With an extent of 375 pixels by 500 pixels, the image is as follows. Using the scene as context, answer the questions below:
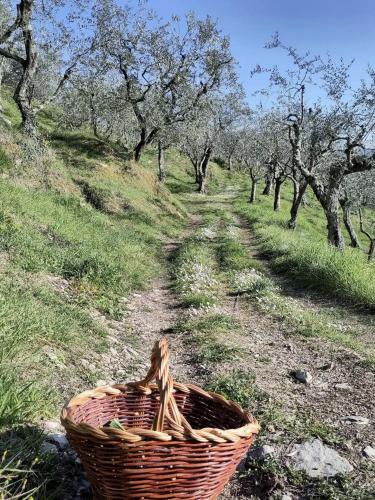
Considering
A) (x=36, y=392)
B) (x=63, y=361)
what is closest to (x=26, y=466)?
(x=36, y=392)

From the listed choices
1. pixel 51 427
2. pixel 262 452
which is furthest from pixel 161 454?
pixel 262 452

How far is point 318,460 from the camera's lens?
4.64m

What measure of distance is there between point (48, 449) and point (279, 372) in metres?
4.17

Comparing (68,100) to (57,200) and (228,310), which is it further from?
(228,310)

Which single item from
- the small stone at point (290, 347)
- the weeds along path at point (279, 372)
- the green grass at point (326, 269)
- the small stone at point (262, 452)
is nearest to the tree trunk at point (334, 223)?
the green grass at point (326, 269)

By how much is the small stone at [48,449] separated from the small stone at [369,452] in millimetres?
2963

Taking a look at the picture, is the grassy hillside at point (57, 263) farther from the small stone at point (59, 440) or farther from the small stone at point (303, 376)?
the small stone at point (303, 376)

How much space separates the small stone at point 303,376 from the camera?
6971 mm

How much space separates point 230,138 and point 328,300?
61.2 meters

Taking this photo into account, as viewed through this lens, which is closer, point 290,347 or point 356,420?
point 356,420

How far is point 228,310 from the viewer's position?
1123cm

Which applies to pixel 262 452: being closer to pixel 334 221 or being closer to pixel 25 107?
pixel 25 107

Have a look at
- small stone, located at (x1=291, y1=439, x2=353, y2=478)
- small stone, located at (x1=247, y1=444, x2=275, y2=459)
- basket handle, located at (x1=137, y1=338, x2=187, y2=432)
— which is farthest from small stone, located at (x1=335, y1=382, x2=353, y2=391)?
basket handle, located at (x1=137, y1=338, x2=187, y2=432)

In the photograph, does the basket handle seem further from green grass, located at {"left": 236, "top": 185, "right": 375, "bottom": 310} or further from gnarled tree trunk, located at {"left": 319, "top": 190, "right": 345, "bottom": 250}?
gnarled tree trunk, located at {"left": 319, "top": 190, "right": 345, "bottom": 250}
